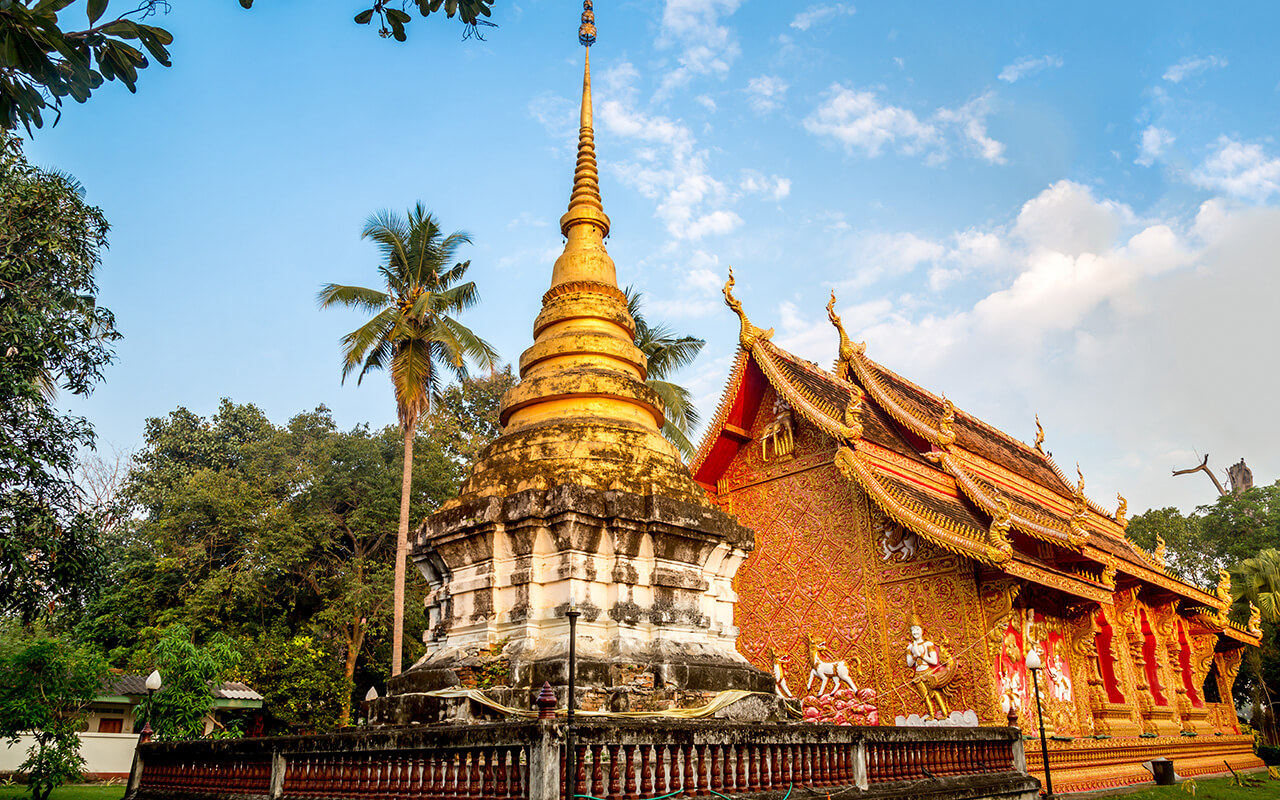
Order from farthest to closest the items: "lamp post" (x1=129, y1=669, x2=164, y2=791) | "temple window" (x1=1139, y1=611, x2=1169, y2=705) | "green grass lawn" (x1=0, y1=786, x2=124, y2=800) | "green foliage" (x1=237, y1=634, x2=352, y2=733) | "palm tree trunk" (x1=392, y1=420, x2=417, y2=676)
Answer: "green foliage" (x1=237, y1=634, x2=352, y2=733)
"palm tree trunk" (x1=392, y1=420, x2=417, y2=676)
"temple window" (x1=1139, y1=611, x2=1169, y2=705)
"green grass lawn" (x1=0, y1=786, x2=124, y2=800)
"lamp post" (x1=129, y1=669, x2=164, y2=791)

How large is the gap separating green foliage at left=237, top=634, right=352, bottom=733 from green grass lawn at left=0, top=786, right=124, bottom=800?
3606 mm

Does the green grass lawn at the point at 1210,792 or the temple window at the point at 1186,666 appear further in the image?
the temple window at the point at 1186,666

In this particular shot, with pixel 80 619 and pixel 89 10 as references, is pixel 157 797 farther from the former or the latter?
pixel 80 619

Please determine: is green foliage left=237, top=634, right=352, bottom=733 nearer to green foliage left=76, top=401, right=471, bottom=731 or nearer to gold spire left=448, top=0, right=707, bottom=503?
green foliage left=76, top=401, right=471, bottom=731

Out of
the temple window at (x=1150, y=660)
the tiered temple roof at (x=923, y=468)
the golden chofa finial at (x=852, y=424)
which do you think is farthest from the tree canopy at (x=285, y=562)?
the temple window at (x=1150, y=660)

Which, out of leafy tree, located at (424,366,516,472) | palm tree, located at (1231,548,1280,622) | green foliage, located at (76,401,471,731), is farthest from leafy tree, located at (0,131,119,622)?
palm tree, located at (1231,548,1280,622)

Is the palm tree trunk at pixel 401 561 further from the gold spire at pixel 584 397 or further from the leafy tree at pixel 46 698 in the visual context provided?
the gold spire at pixel 584 397

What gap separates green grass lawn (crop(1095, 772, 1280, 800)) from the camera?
465 inches

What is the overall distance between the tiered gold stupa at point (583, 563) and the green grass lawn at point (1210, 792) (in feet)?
27.7

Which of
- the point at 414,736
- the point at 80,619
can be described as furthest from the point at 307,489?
the point at 414,736

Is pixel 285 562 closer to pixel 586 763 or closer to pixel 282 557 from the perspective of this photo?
pixel 282 557

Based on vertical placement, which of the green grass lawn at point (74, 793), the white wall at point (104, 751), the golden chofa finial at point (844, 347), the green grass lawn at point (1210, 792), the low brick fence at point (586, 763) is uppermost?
the golden chofa finial at point (844, 347)

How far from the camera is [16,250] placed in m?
12.0

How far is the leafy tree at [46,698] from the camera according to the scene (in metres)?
10.6
